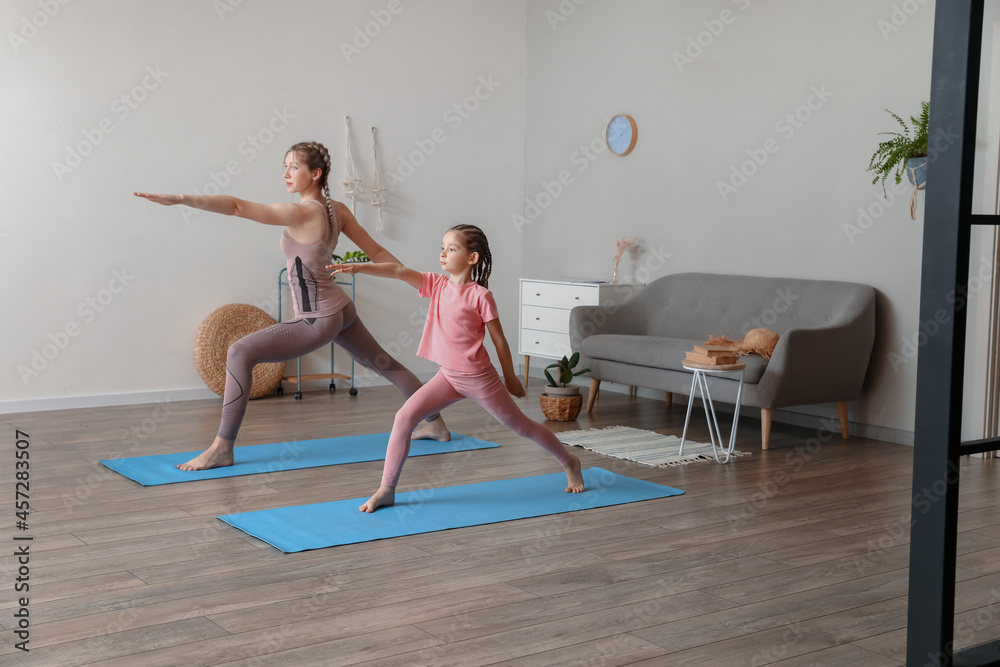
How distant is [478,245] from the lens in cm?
357

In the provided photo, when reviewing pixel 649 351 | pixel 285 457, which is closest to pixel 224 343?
pixel 285 457

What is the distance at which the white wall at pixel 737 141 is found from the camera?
502cm

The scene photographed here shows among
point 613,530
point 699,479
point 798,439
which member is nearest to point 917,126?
point 798,439

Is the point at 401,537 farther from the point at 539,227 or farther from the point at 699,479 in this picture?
the point at 539,227

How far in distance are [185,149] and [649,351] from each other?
10.6 ft

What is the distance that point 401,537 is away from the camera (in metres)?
3.22

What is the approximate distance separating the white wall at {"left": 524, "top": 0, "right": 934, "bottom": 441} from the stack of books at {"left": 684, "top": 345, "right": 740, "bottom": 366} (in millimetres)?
1013

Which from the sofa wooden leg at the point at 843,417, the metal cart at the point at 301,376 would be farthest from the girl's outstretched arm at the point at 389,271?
the metal cart at the point at 301,376

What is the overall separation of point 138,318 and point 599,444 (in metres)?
3.10

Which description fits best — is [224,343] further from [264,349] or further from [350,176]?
[264,349]

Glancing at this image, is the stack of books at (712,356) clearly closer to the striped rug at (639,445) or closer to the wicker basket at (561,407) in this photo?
the striped rug at (639,445)

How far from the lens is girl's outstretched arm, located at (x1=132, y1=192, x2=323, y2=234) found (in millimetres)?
3488

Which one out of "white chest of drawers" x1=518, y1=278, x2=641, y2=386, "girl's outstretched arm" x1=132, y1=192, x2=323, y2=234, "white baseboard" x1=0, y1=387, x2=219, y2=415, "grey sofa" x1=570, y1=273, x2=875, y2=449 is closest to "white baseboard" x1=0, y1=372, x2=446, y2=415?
"white baseboard" x1=0, y1=387, x2=219, y2=415

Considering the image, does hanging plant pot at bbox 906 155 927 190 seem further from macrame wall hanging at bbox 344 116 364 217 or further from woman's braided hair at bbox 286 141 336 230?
macrame wall hanging at bbox 344 116 364 217
